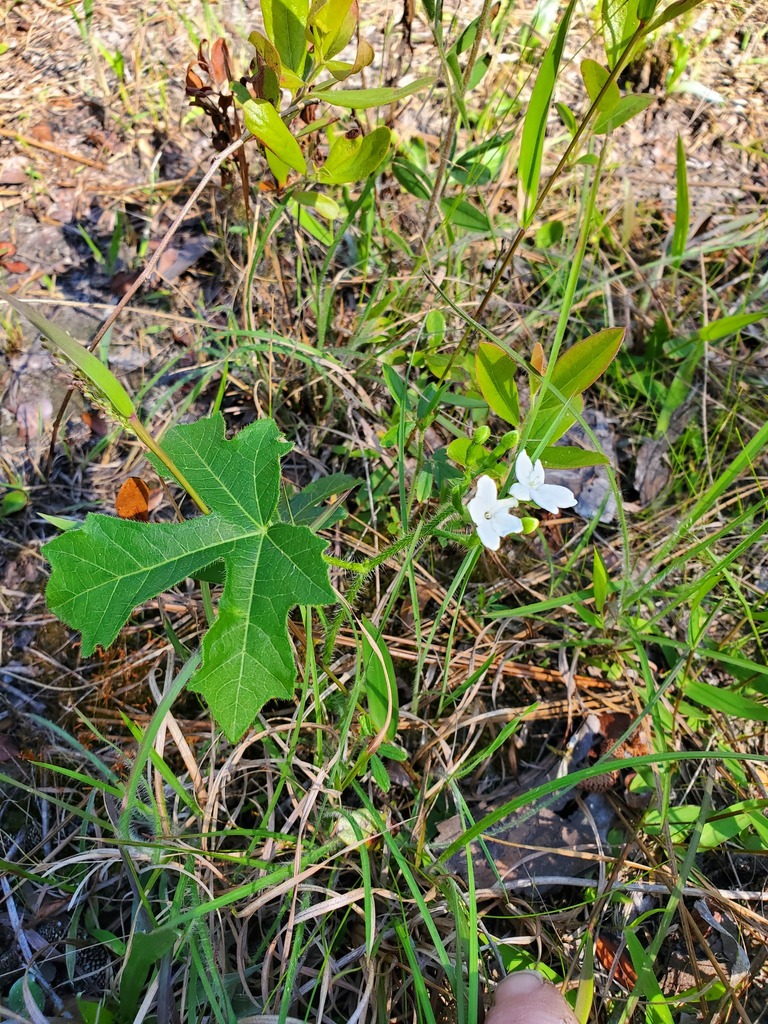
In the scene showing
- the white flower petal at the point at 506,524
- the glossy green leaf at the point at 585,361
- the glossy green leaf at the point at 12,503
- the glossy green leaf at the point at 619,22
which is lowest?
the glossy green leaf at the point at 12,503

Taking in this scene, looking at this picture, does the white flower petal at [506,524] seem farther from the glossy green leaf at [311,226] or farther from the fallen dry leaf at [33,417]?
the fallen dry leaf at [33,417]

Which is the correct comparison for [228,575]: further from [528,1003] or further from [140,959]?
[528,1003]

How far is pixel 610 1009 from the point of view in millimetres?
1579

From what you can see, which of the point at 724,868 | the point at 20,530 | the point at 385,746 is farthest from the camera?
the point at 20,530

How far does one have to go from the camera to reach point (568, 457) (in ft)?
5.17

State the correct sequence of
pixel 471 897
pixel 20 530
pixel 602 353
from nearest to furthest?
pixel 471 897 → pixel 602 353 → pixel 20 530

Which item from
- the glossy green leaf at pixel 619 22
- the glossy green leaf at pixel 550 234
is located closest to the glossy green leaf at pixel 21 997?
the glossy green leaf at pixel 619 22

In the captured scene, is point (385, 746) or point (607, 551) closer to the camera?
point (385, 746)

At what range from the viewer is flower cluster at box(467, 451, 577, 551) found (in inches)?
49.3

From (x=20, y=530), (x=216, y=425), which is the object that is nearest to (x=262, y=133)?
(x=216, y=425)

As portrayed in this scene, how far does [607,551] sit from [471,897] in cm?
119

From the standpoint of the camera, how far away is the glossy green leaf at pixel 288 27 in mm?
1473

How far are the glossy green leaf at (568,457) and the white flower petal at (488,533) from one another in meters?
0.38

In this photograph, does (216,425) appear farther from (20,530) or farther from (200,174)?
(200,174)
